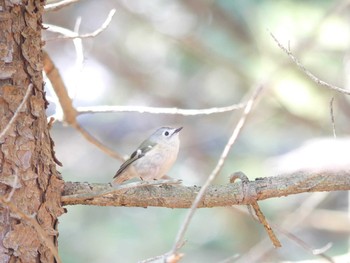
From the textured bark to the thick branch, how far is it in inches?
4.1

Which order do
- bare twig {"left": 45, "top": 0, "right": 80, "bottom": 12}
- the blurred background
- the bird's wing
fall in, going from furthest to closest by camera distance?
the blurred background
the bird's wing
bare twig {"left": 45, "top": 0, "right": 80, "bottom": 12}

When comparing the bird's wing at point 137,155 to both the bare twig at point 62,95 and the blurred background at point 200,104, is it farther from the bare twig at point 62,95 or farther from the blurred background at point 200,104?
the blurred background at point 200,104

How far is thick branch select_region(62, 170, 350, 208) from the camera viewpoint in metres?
2.77

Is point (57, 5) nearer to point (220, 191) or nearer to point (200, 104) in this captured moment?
point (220, 191)

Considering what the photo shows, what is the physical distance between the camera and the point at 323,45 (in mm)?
6590

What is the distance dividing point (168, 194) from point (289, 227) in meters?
2.63

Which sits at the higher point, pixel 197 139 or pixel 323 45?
pixel 197 139

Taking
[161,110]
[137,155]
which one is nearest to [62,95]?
[161,110]

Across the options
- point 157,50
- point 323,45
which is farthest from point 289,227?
point 157,50

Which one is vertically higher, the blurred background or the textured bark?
the blurred background

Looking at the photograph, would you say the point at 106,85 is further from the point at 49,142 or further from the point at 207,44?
the point at 49,142

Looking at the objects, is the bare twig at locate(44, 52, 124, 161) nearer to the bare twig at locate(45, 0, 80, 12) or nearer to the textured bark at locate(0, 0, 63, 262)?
the bare twig at locate(45, 0, 80, 12)

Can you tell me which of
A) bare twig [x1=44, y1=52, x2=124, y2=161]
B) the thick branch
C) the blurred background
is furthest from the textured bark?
the blurred background

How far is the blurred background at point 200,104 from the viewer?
22.0 feet
